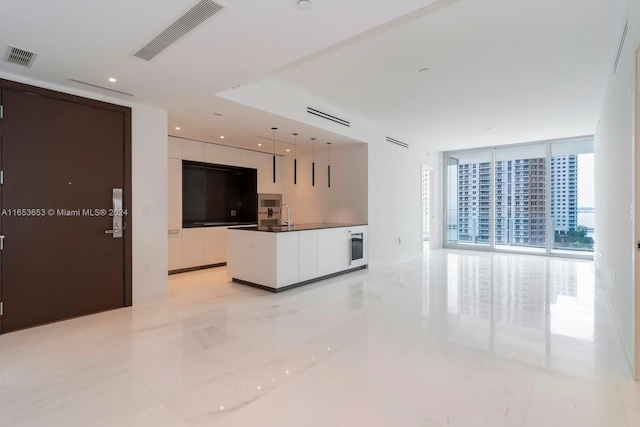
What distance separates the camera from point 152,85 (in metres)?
3.66

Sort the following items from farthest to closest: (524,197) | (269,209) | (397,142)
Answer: (524,197)
(269,209)
(397,142)

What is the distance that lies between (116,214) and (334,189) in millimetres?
4427

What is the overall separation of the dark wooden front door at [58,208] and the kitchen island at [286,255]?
1746 mm

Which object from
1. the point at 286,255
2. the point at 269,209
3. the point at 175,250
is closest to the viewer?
the point at 286,255

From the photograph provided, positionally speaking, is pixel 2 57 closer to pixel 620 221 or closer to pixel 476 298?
pixel 476 298

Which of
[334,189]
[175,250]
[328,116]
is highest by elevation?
[328,116]

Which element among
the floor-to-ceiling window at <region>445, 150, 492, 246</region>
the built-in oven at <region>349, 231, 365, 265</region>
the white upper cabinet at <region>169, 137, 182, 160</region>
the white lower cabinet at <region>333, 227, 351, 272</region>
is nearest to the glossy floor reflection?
the white lower cabinet at <region>333, 227, 351, 272</region>

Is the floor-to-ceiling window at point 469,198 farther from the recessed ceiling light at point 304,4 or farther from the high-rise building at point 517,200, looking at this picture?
the recessed ceiling light at point 304,4

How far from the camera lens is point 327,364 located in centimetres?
265

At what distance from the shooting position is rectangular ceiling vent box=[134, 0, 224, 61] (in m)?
2.29

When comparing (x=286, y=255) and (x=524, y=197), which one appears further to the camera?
(x=524, y=197)

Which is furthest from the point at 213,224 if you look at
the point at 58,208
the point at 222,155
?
the point at 58,208

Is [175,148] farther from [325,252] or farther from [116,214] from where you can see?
[325,252]

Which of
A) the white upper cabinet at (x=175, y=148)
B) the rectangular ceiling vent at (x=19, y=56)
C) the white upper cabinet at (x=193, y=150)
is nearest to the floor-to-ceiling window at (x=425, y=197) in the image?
the white upper cabinet at (x=193, y=150)
